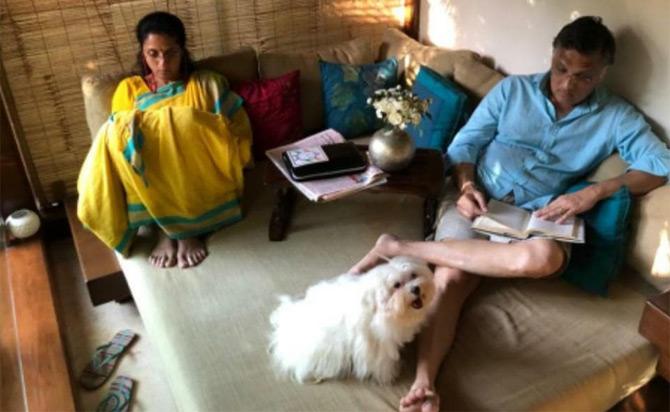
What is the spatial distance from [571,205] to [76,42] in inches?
78.2

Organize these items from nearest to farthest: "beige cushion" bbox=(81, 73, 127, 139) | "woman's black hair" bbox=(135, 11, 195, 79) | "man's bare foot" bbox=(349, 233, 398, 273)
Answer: "man's bare foot" bbox=(349, 233, 398, 273)
"woman's black hair" bbox=(135, 11, 195, 79)
"beige cushion" bbox=(81, 73, 127, 139)

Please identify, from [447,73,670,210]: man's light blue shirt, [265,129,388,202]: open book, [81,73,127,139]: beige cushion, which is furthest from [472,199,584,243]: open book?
[81,73,127,139]: beige cushion

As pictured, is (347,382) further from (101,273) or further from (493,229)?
(101,273)

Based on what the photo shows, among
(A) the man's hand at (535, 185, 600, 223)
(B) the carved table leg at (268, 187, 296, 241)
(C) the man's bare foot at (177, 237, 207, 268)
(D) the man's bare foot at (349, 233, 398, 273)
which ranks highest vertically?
(A) the man's hand at (535, 185, 600, 223)

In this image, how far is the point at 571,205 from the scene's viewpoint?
1.83 m

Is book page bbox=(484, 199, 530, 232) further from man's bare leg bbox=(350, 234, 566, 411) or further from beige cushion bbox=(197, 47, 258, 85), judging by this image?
beige cushion bbox=(197, 47, 258, 85)

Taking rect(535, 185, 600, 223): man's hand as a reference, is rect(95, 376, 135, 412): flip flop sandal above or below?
below

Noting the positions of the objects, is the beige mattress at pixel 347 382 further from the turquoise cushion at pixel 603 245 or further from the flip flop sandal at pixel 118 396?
the flip flop sandal at pixel 118 396

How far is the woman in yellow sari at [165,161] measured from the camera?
1987mm

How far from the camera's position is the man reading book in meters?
1.72

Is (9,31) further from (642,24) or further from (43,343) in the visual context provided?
(642,24)

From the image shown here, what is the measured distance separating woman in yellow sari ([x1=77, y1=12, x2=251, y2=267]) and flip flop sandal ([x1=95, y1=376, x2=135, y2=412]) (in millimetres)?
409

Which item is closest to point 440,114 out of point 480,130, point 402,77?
point 480,130

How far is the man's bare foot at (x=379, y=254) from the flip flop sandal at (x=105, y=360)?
91 cm
